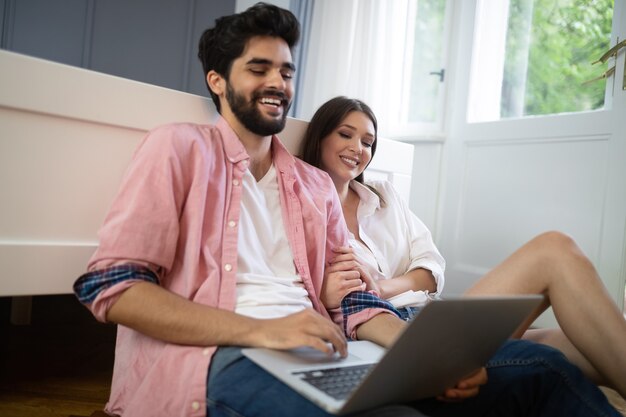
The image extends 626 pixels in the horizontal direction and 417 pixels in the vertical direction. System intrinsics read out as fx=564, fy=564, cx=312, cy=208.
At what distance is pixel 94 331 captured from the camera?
2027mm

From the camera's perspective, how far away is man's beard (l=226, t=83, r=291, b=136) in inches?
46.9

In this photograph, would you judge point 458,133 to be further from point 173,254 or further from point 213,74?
point 173,254

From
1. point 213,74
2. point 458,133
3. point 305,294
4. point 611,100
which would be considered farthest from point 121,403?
point 458,133

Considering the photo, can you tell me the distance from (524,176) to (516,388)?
178cm

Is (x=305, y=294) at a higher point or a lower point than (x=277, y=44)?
lower

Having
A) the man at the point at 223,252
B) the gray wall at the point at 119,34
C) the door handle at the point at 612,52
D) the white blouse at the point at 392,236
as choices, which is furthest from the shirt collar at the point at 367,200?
the gray wall at the point at 119,34

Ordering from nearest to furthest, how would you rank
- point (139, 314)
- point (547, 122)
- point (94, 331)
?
point (139, 314), point (94, 331), point (547, 122)

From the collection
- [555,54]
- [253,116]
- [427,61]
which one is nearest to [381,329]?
[253,116]

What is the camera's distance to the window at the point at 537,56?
2.49m

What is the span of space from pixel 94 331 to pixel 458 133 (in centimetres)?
199

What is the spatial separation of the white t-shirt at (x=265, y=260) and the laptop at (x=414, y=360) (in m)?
0.15

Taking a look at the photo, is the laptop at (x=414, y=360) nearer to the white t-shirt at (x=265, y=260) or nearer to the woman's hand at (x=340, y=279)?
the white t-shirt at (x=265, y=260)

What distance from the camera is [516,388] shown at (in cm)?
101

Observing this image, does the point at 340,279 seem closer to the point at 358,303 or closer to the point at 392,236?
the point at 358,303
